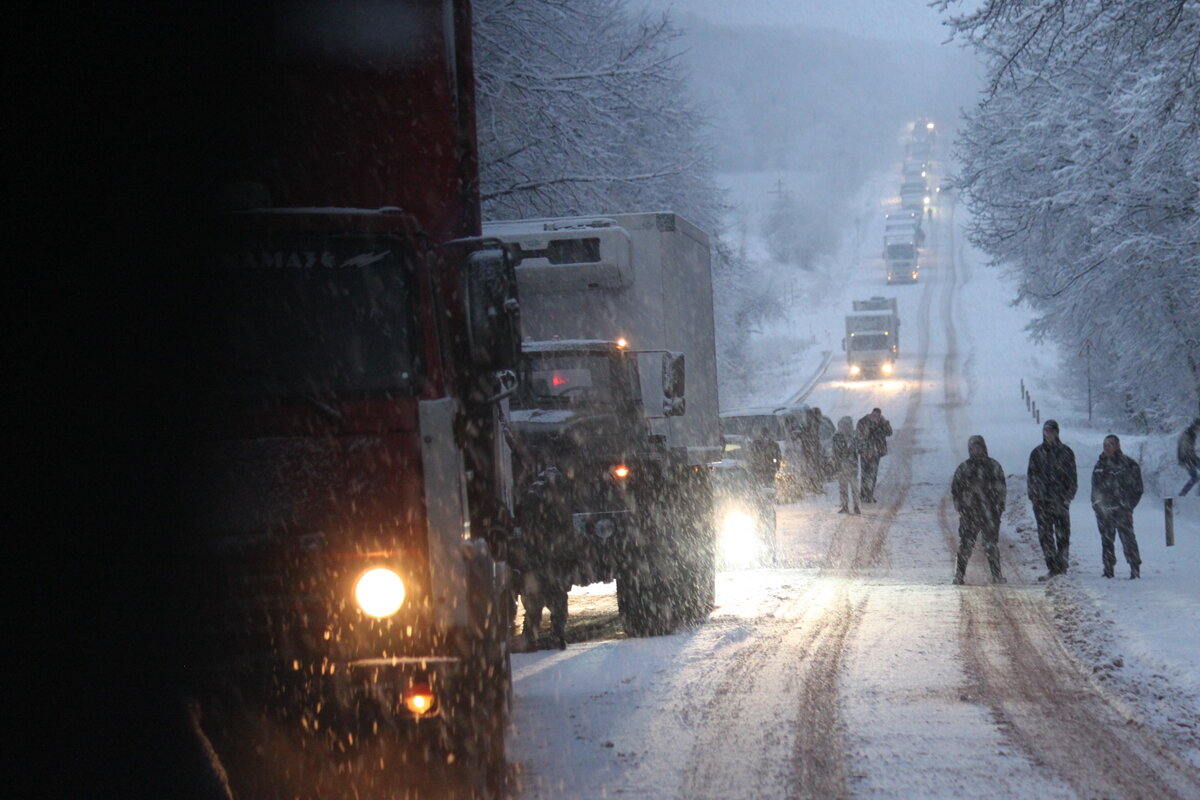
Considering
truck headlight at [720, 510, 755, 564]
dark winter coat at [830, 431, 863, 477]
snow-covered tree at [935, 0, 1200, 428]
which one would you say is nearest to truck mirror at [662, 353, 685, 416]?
snow-covered tree at [935, 0, 1200, 428]

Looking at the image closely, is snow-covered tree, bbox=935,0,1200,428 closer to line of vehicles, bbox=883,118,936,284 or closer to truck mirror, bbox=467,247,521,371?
truck mirror, bbox=467,247,521,371

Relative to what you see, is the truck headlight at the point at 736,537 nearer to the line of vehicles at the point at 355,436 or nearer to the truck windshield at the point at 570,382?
the truck windshield at the point at 570,382

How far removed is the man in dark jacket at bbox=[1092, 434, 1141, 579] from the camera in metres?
13.3

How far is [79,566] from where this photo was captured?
14.0 ft

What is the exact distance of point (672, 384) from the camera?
10289 millimetres

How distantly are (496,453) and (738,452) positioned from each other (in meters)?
14.7

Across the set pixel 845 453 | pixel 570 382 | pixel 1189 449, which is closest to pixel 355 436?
pixel 570 382

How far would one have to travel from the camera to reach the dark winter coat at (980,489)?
13820 mm

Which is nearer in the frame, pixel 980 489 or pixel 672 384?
pixel 672 384

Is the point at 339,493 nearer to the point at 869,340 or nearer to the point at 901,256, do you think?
the point at 869,340

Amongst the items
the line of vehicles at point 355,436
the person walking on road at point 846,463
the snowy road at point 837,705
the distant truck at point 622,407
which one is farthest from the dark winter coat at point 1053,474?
the line of vehicles at point 355,436

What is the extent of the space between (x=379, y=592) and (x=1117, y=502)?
35.4ft

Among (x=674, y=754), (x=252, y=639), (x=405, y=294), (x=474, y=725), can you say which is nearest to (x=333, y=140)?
(x=405, y=294)

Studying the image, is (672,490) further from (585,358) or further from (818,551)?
(818,551)
